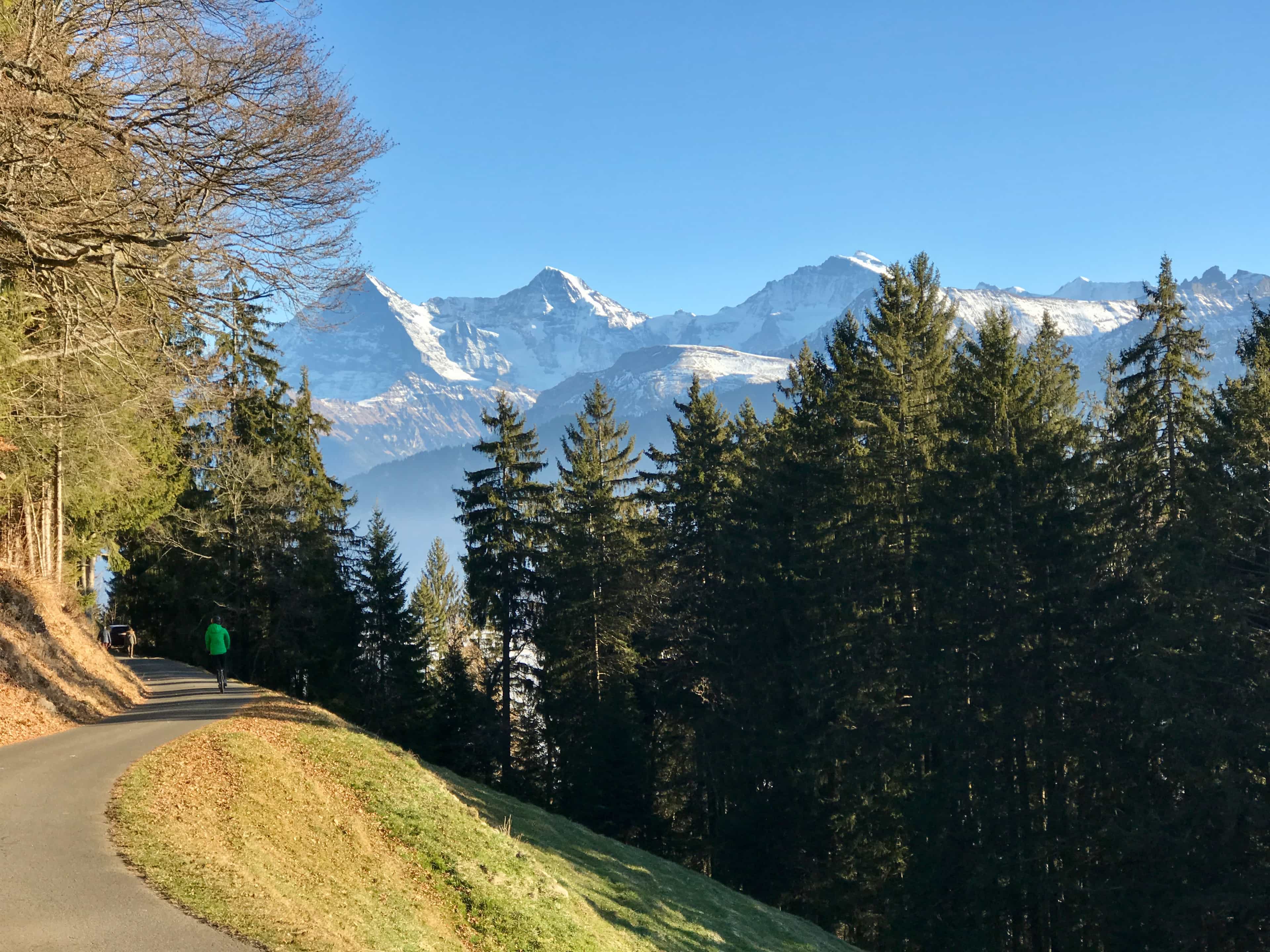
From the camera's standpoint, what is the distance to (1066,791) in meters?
24.7

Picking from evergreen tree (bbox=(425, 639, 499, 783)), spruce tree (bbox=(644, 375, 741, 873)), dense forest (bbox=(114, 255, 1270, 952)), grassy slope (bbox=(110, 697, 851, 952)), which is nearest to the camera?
grassy slope (bbox=(110, 697, 851, 952))

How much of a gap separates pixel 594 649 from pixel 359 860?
30937mm

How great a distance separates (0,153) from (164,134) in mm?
2094

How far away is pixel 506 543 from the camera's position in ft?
138

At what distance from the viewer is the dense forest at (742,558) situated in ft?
44.7

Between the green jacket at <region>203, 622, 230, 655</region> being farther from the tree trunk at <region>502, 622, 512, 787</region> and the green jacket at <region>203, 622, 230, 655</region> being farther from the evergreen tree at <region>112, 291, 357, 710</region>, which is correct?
the tree trunk at <region>502, 622, 512, 787</region>

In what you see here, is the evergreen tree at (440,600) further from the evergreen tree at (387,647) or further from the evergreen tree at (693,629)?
the evergreen tree at (693,629)

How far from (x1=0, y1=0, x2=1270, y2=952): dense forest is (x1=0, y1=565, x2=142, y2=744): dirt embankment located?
2810 mm

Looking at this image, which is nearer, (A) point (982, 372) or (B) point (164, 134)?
(B) point (164, 134)

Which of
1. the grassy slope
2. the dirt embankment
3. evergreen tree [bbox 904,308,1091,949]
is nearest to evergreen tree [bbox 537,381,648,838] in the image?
evergreen tree [bbox 904,308,1091,949]

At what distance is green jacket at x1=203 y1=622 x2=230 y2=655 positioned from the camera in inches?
827

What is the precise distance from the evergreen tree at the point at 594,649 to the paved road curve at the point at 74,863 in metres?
22.9

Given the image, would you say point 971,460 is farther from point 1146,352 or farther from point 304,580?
point 304,580

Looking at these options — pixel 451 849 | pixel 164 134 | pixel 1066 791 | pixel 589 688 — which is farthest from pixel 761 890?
pixel 164 134
